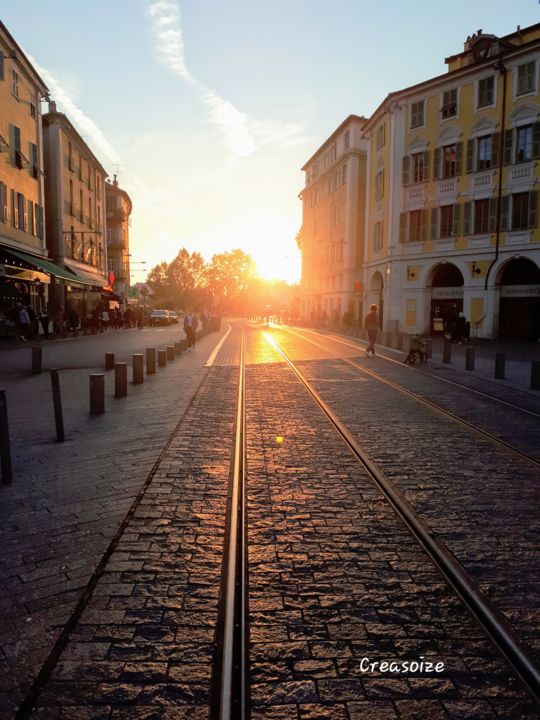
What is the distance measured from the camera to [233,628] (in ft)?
9.43

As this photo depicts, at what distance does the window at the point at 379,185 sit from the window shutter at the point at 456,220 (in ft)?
22.6

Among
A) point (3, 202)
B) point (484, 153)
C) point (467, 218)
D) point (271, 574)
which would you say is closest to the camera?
point (271, 574)

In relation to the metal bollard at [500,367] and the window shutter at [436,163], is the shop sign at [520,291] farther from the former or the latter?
the metal bollard at [500,367]

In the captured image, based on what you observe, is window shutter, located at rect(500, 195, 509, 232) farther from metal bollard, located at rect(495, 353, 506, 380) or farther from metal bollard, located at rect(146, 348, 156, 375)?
metal bollard, located at rect(146, 348, 156, 375)

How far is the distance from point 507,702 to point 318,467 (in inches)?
140

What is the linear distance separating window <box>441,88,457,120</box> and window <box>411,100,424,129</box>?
151 cm

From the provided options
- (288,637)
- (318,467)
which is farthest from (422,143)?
(288,637)

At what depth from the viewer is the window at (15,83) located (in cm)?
2594

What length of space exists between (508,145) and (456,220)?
4439mm

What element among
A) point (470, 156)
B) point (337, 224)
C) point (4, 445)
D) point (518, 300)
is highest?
point (470, 156)

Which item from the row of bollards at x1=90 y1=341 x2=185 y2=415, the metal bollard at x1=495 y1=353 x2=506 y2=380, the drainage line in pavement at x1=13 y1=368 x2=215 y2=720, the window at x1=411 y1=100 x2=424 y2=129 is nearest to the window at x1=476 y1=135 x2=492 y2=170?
the window at x1=411 y1=100 x2=424 y2=129

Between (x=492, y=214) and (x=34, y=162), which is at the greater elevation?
(x=34, y=162)

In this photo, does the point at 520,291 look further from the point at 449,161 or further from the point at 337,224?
the point at 337,224

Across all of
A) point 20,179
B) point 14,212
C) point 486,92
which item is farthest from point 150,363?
point 486,92
